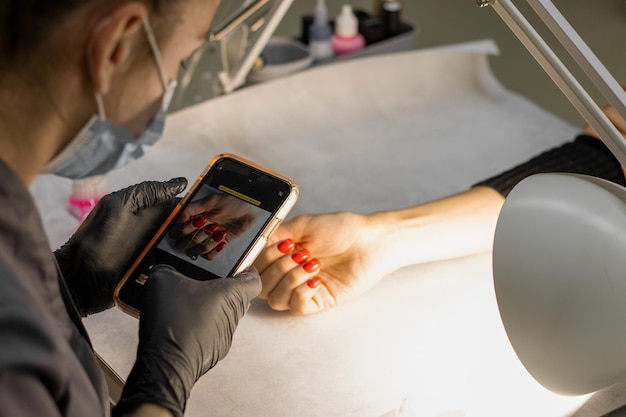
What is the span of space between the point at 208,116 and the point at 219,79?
0.06m

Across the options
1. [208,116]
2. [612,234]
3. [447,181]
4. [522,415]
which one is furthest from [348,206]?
[612,234]

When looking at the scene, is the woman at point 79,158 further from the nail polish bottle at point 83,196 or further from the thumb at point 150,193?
the nail polish bottle at point 83,196

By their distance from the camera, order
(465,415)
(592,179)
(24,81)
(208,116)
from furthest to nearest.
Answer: (208,116) < (465,415) < (592,179) < (24,81)

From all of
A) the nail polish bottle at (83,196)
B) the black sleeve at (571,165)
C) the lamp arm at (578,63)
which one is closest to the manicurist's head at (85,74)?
the lamp arm at (578,63)

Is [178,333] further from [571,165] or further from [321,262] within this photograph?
[571,165]

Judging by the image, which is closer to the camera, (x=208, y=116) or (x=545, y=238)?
(x=545, y=238)

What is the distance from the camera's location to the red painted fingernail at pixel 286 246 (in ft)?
2.91

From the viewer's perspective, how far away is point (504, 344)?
815 mm

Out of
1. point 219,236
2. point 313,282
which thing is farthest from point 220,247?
point 313,282

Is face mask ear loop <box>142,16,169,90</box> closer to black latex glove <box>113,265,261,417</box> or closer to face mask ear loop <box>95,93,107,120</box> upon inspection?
face mask ear loop <box>95,93,107,120</box>

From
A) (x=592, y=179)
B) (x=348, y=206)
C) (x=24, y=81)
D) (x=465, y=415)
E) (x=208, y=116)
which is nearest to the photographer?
(x=24, y=81)

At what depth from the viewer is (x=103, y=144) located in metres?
0.57

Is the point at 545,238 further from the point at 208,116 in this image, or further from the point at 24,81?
the point at 208,116

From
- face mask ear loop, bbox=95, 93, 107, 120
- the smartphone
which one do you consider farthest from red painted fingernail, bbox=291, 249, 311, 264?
face mask ear loop, bbox=95, 93, 107, 120
